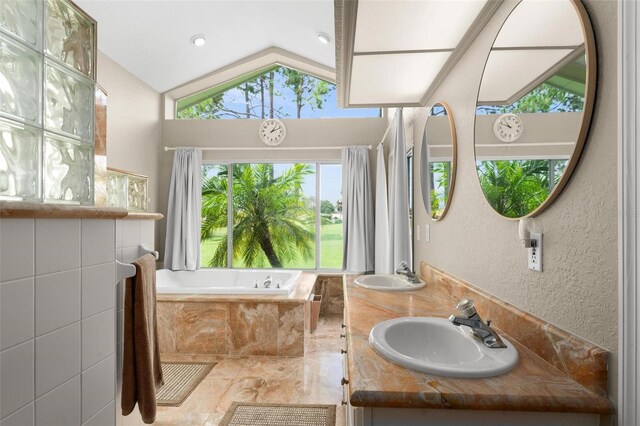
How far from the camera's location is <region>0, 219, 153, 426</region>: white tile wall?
71cm

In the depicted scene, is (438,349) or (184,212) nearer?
(438,349)

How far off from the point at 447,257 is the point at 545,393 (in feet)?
3.90

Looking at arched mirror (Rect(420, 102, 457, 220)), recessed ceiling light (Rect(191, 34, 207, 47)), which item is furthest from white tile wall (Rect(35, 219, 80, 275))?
recessed ceiling light (Rect(191, 34, 207, 47))

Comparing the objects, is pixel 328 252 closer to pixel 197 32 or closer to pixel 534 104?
pixel 197 32

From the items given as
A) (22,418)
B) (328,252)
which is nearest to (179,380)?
(22,418)

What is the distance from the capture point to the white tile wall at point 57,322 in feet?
2.31

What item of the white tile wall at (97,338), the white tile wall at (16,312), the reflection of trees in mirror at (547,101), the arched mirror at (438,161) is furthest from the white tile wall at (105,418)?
the arched mirror at (438,161)

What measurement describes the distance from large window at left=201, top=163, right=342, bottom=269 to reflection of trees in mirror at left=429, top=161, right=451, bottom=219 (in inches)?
88.1

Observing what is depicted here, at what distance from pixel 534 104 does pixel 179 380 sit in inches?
106

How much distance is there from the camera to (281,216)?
434cm

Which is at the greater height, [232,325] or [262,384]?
[232,325]

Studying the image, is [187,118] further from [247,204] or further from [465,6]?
[465,6]

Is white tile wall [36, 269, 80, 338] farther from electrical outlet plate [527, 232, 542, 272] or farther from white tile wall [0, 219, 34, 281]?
electrical outlet plate [527, 232, 542, 272]

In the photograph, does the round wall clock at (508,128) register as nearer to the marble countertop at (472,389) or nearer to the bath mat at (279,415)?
the marble countertop at (472,389)
